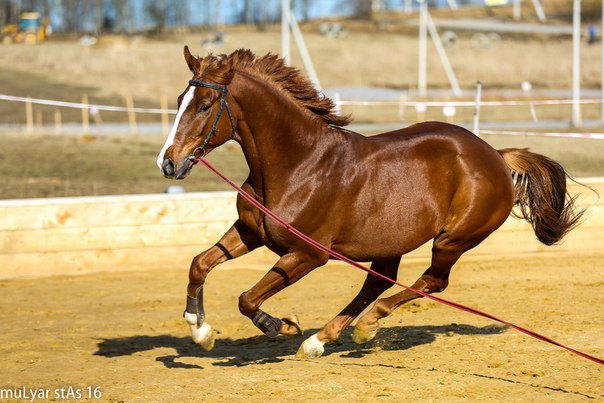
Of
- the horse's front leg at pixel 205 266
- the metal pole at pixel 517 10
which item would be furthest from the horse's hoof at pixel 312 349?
the metal pole at pixel 517 10

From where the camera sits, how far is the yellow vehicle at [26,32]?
174 feet

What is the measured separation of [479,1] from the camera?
3925 inches

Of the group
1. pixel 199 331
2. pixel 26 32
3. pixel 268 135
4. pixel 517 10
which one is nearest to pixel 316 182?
pixel 268 135

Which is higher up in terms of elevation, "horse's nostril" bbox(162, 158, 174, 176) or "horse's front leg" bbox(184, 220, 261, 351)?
"horse's nostril" bbox(162, 158, 174, 176)

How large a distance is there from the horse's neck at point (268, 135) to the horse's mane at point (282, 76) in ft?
0.35

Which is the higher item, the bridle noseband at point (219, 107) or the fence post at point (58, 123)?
the bridle noseband at point (219, 107)

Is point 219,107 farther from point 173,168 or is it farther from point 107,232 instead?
point 107,232

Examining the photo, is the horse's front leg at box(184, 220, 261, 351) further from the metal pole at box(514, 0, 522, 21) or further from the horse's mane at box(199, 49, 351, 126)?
the metal pole at box(514, 0, 522, 21)

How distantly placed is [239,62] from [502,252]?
5.69 metres

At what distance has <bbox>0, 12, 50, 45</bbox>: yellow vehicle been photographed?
53156mm

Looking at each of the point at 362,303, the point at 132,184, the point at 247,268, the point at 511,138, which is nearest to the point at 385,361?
the point at 362,303

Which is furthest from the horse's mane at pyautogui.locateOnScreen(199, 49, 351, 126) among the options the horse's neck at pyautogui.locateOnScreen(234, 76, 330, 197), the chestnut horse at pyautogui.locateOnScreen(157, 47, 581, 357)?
the horse's neck at pyautogui.locateOnScreen(234, 76, 330, 197)

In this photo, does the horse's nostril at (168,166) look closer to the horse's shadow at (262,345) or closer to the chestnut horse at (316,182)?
the chestnut horse at (316,182)

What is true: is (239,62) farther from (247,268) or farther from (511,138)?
(511,138)
